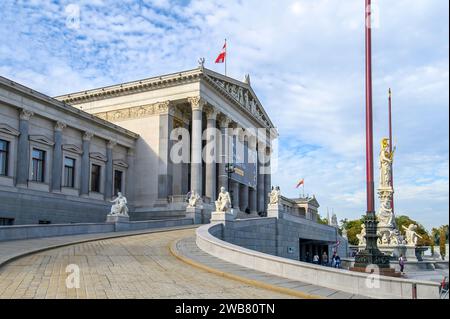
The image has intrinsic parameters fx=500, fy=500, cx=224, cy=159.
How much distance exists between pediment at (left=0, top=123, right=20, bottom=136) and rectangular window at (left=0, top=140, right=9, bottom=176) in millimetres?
774

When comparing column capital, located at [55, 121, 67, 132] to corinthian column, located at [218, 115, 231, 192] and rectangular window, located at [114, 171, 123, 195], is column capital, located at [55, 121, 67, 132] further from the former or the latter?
corinthian column, located at [218, 115, 231, 192]

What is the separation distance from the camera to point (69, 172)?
43.0 meters

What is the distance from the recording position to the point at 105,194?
154 feet

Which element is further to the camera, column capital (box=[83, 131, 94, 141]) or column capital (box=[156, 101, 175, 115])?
column capital (box=[156, 101, 175, 115])

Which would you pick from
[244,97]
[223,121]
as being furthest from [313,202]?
[223,121]

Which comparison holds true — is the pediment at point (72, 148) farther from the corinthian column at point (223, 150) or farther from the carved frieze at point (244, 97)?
the corinthian column at point (223, 150)

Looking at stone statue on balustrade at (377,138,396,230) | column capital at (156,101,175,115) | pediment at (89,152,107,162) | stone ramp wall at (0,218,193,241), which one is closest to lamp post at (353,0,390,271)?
stone ramp wall at (0,218,193,241)

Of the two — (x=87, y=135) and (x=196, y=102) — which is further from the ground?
(x=196, y=102)

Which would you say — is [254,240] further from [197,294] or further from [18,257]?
[197,294]

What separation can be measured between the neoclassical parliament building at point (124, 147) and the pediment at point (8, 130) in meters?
0.07

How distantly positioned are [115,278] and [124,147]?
127 feet

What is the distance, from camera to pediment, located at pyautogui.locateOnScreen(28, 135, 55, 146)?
38.3 metres

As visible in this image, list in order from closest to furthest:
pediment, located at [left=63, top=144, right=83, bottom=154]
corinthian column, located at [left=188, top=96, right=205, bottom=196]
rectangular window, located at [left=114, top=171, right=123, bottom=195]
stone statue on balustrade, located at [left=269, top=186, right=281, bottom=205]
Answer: stone statue on balustrade, located at [left=269, top=186, right=281, bottom=205] → pediment, located at [left=63, top=144, right=83, bottom=154] → corinthian column, located at [left=188, top=96, right=205, bottom=196] → rectangular window, located at [left=114, top=171, right=123, bottom=195]

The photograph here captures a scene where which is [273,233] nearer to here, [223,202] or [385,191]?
[385,191]
